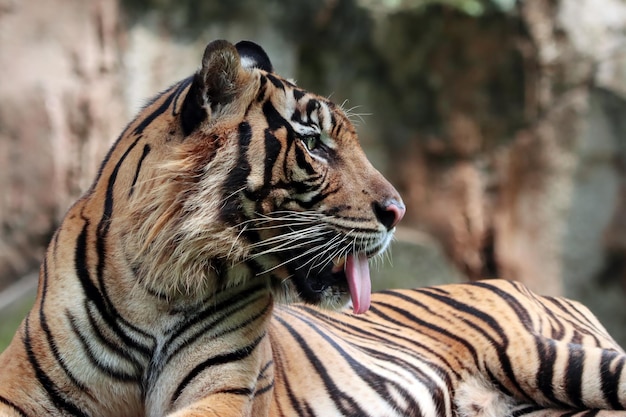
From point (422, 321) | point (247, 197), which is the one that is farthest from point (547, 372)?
point (247, 197)

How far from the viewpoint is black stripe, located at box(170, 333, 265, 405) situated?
7.67 ft

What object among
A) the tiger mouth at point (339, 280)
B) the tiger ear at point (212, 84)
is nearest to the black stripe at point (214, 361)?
the tiger mouth at point (339, 280)

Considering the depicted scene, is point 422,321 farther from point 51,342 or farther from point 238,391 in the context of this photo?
point 51,342

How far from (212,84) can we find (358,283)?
2.46ft

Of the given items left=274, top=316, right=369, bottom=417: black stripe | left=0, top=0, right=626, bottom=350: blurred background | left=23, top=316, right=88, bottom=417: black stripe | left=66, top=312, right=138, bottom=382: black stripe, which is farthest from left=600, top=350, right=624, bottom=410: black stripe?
left=0, top=0, right=626, bottom=350: blurred background

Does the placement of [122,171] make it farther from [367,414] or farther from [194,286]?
[367,414]

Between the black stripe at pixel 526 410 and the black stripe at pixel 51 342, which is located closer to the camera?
the black stripe at pixel 51 342

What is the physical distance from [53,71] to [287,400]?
4035 mm

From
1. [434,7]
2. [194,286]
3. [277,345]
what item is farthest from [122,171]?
[434,7]

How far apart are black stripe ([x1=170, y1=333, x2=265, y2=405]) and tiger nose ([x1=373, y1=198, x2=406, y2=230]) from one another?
561 mm

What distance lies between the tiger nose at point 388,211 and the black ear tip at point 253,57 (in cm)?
68

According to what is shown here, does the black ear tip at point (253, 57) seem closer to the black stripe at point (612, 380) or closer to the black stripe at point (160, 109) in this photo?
the black stripe at point (160, 109)

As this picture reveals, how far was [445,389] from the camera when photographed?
313cm

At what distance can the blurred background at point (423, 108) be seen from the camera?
19.2 feet
